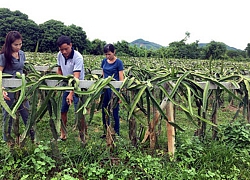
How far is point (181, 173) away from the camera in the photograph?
2.70 metres

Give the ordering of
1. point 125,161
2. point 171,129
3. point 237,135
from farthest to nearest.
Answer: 1. point 237,135
2. point 171,129
3. point 125,161

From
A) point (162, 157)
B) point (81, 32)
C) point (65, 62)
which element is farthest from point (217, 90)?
point (81, 32)

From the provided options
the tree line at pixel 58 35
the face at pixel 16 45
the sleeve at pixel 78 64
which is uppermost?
the tree line at pixel 58 35

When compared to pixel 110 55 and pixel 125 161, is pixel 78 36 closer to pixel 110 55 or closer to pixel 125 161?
pixel 110 55

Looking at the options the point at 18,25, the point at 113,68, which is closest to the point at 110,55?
the point at 113,68

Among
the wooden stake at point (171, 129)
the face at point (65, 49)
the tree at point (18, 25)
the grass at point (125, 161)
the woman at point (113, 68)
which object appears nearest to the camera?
the grass at point (125, 161)

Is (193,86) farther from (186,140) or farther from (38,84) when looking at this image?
(38,84)

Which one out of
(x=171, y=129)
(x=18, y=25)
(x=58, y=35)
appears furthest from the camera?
(x=18, y=25)

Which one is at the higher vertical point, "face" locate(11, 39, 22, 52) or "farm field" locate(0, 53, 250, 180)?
"face" locate(11, 39, 22, 52)

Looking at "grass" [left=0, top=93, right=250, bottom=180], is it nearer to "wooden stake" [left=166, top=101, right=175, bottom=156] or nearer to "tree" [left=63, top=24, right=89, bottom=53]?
"wooden stake" [left=166, top=101, right=175, bottom=156]

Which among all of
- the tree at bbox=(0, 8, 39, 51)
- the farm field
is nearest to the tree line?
the tree at bbox=(0, 8, 39, 51)

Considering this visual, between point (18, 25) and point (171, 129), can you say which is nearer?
point (171, 129)

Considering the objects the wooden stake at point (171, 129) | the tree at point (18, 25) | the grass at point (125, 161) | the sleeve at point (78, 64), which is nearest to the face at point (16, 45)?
the sleeve at point (78, 64)

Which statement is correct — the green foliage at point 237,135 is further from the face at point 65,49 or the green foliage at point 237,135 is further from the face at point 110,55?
the face at point 65,49
